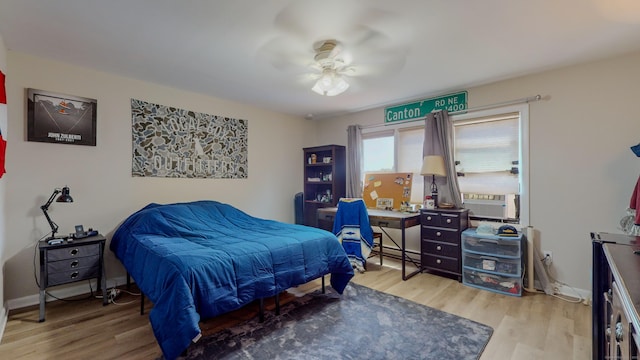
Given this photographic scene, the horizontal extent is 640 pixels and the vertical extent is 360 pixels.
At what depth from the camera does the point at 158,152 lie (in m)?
3.52

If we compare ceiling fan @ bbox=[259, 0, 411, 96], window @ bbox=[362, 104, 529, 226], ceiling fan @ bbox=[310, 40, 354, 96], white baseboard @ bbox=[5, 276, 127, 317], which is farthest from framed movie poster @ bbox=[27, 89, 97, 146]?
window @ bbox=[362, 104, 529, 226]

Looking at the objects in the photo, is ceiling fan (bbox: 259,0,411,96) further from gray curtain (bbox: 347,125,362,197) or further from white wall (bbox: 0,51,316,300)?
white wall (bbox: 0,51,316,300)

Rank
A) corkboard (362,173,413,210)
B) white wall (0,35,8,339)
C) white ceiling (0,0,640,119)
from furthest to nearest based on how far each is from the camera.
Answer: corkboard (362,173,413,210)
white wall (0,35,8,339)
white ceiling (0,0,640,119)

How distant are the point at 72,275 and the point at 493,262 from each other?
4.15 meters

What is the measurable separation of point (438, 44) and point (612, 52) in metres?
1.67

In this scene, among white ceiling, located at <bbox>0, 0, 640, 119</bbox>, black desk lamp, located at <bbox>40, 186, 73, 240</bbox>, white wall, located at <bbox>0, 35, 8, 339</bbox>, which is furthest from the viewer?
black desk lamp, located at <bbox>40, 186, 73, 240</bbox>

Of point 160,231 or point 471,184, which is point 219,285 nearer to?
point 160,231

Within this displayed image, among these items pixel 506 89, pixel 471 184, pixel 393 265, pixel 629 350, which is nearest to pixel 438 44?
pixel 506 89

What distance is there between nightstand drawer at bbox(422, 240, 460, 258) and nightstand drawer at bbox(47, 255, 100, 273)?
3.57 metres

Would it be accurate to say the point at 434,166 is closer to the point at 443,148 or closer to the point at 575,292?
the point at 443,148

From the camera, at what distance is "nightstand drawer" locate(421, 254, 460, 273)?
335cm

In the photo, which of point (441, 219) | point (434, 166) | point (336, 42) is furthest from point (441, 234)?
point (336, 42)

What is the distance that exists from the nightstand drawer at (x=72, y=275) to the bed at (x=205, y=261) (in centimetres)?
24

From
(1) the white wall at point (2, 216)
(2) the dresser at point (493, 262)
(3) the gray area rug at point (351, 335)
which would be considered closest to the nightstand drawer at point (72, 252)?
(1) the white wall at point (2, 216)
